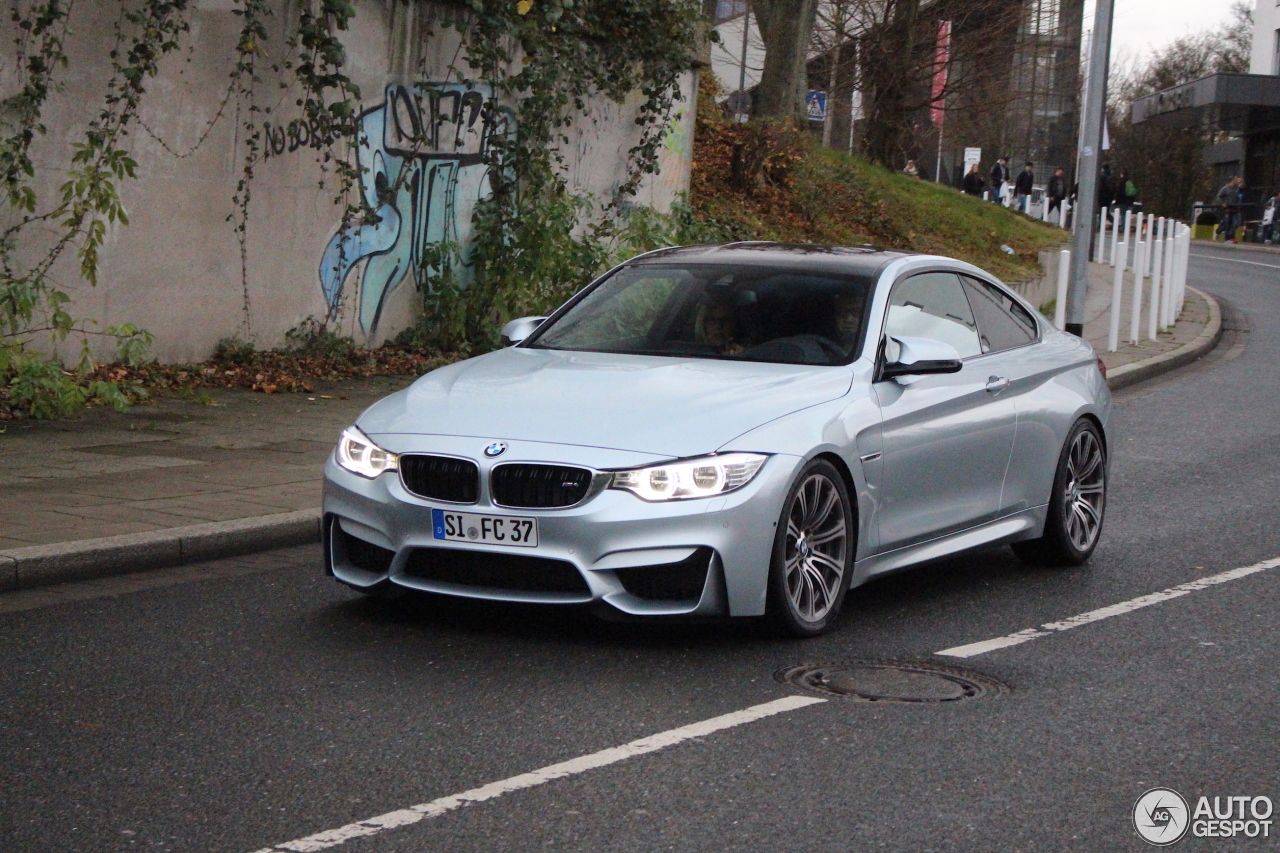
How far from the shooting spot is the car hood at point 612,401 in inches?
246

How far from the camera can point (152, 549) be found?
25.3 ft

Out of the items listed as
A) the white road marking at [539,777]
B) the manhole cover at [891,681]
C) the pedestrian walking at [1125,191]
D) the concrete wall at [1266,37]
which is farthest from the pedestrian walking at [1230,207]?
the white road marking at [539,777]

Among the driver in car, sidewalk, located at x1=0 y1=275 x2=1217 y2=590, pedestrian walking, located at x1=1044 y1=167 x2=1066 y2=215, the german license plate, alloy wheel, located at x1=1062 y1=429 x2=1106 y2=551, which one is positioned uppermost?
pedestrian walking, located at x1=1044 y1=167 x2=1066 y2=215

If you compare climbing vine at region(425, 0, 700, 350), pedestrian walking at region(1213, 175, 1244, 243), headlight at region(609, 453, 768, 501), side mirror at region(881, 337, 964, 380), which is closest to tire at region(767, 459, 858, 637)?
headlight at region(609, 453, 768, 501)

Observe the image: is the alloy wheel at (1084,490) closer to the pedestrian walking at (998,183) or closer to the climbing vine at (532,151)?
the climbing vine at (532,151)

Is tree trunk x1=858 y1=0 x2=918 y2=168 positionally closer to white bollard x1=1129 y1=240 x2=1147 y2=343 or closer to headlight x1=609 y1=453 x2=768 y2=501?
white bollard x1=1129 y1=240 x2=1147 y2=343

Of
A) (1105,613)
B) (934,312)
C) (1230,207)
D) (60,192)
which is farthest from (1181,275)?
(1230,207)

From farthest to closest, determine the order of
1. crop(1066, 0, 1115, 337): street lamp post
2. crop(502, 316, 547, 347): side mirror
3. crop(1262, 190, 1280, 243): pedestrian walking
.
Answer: crop(1262, 190, 1280, 243): pedestrian walking
crop(1066, 0, 1115, 337): street lamp post
crop(502, 316, 547, 347): side mirror

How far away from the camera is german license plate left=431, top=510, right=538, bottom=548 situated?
6094mm

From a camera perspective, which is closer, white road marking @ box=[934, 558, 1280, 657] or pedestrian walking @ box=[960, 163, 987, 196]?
white road marking @ box=[934, 558, 1280, 657]

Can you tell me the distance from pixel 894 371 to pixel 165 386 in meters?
7.33

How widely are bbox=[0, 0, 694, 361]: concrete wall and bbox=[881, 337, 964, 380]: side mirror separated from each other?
726 cm

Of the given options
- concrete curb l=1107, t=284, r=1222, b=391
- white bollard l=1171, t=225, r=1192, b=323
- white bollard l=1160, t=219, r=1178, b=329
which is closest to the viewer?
concrete curb l=1107, t=284, r=1222, b=391

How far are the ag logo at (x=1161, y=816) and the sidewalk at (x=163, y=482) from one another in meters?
4.57
